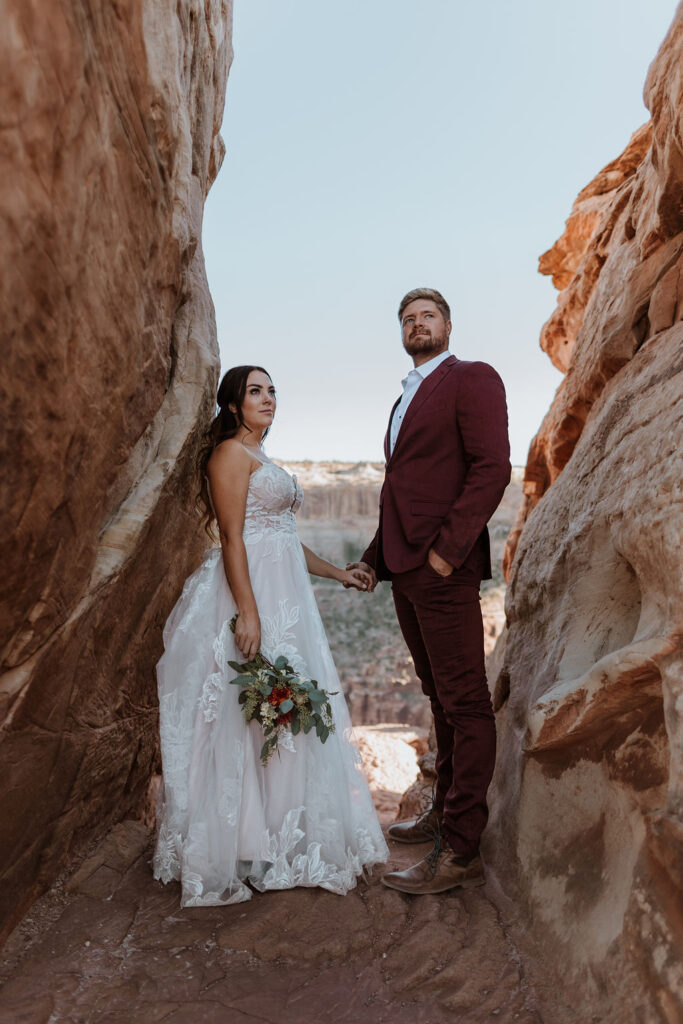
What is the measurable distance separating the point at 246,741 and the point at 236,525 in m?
0.91

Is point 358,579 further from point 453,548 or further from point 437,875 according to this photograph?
point 437,875

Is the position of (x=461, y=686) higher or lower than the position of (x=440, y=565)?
lower

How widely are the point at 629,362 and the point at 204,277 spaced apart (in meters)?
2.34

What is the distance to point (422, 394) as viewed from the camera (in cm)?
313

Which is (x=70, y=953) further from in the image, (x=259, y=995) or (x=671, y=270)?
(x=671, y=270)

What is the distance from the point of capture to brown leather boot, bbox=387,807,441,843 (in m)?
3.50

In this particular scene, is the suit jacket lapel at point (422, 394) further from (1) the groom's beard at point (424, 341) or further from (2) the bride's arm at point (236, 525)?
(2) the bride's arm at point (236, 525)

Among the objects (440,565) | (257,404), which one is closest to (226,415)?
(257,404)

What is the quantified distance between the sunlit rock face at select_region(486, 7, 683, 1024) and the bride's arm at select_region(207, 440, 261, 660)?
3.99ft

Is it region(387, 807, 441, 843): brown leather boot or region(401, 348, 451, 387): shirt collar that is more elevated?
region(401, 348, 451, 387): shirt collar

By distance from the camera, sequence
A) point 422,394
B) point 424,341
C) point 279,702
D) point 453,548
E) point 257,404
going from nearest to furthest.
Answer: point 453,548 → point 279,702 → point 422,394 → point 424,341 → point 257,404

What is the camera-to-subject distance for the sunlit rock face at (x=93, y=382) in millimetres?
1978

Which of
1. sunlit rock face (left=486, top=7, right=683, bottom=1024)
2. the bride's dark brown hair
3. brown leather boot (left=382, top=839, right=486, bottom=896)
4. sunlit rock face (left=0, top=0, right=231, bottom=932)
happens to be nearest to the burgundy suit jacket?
sunlit rock face (left=486, top=7, right=683, bottom=1024)

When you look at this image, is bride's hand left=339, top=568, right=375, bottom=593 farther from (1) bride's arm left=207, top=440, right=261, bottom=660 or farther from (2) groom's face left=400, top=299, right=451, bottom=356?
(2) groom's face left=400, top=299, right=451, bottom=356
